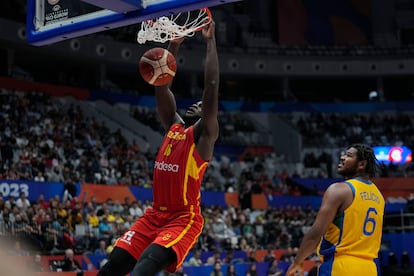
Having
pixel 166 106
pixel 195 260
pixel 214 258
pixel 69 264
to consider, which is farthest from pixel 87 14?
pixel 214 258

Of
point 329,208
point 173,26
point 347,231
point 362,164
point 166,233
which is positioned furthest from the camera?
point 173,26

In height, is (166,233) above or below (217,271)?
above

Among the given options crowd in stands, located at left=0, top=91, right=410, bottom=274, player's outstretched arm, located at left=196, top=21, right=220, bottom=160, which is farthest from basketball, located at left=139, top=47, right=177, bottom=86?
crowd in stands, located at left=0, top=91, right=410, bottom=274

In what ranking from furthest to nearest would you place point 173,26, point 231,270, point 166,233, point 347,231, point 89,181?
point 89,181 → point 231,270 → point 173,26 → point 166,233 → point 347,231

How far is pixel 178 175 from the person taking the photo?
17.2 ft

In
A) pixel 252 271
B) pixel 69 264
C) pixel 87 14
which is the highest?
pixel 87 14

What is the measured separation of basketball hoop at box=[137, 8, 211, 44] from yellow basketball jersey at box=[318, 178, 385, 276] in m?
2.24

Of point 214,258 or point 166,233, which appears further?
point 214,258

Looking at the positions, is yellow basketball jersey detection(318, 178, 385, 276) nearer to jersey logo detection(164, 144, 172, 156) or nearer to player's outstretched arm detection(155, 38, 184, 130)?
jersey logo detection(164, 144, 172, 156)

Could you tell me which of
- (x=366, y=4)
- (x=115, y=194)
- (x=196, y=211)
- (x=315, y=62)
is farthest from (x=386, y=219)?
(x=196, y=211)

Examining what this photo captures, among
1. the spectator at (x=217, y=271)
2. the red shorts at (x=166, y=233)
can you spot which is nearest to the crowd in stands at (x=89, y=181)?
the spectator at (x=217, y=271)

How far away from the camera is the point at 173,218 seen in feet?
17.1

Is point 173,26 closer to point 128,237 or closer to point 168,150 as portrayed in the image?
point 168,150

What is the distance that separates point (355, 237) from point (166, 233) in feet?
5.10
